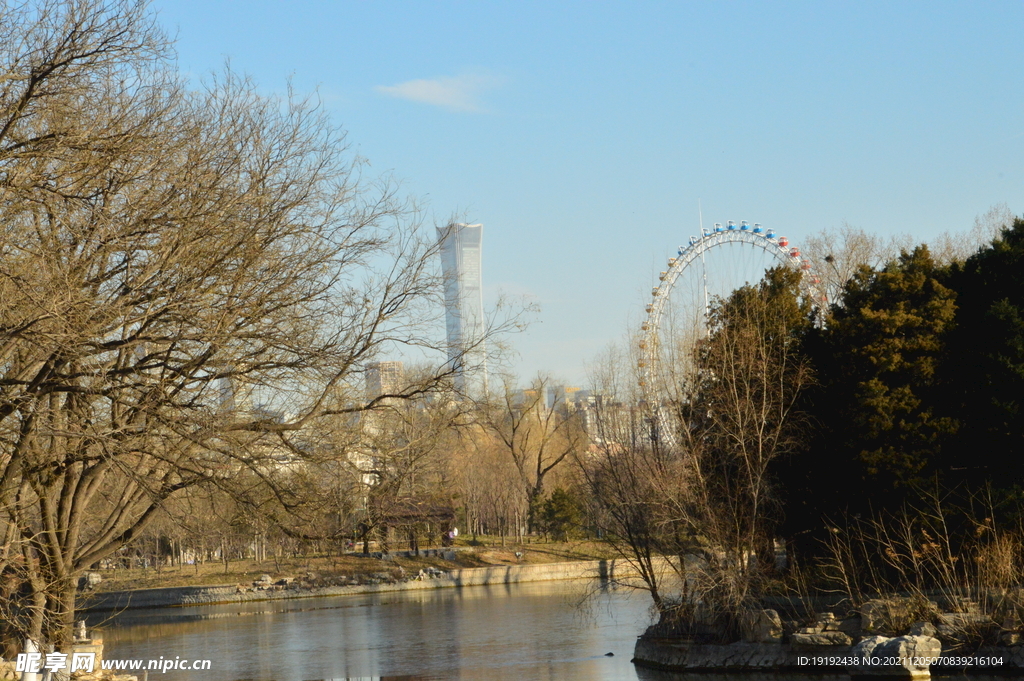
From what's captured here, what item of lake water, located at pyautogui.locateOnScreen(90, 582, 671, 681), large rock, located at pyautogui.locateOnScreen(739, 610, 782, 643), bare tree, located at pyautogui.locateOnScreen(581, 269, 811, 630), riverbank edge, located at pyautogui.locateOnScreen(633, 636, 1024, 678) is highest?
→ bare tree, located at pyautogui.locateOnScreen(581, 269, 811, 630)

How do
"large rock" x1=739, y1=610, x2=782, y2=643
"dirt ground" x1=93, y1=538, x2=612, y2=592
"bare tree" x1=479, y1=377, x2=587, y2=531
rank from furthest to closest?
"bare tree" x1=479, y1=377, x2=587, y2=531 → "dirt ground" x1=93, y1=538, x2=612, y2=592 → "large rock" x1=739, y1=610, x2=782, y2=643

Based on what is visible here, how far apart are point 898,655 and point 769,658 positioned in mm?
2570

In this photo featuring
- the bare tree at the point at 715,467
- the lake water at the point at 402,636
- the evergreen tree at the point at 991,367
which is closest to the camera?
the evergreen tree at the point at 991,367

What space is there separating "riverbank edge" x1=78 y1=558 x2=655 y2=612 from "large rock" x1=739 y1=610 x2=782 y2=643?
1565 cm

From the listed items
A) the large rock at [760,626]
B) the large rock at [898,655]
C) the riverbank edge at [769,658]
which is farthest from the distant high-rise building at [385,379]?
the large rock at [760,626]

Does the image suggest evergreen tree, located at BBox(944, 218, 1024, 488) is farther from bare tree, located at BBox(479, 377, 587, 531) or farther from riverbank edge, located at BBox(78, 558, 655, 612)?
bare tree, located at BBox(479, 377, 587, 531)

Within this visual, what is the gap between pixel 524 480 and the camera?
49000 millimetres

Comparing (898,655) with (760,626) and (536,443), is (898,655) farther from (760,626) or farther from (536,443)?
(536,443)

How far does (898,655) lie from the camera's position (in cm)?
1454

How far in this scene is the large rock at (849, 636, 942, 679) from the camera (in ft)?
47.1

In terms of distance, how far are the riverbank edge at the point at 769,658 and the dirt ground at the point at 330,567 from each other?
1740 centimetres

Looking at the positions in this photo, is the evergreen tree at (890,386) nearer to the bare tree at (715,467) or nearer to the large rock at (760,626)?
the bare tree at (715,467)

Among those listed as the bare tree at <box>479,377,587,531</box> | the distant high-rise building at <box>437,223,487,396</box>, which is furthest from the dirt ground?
the distant high-rise building at <box>437,223,487,396</box>

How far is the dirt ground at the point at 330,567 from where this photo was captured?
38.7 m
